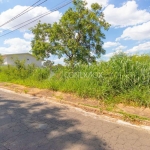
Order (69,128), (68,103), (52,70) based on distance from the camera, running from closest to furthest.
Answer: (69,128) → (68,103) → (52,70)

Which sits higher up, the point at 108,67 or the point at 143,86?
the point at 108,67

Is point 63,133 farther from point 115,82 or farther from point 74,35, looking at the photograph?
point 74,35

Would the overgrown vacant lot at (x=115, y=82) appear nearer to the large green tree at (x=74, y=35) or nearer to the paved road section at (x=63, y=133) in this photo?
the paved road section at (x=63, y=133)

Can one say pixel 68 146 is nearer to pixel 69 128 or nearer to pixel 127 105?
pixel 69 128

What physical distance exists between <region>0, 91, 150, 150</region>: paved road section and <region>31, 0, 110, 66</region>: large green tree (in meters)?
10.5

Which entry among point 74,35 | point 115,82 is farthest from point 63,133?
point 74,35

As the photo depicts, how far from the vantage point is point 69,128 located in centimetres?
337

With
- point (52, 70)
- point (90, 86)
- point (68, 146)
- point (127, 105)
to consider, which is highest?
point (52, 70)

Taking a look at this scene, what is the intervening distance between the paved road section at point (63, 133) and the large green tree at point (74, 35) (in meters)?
10.5

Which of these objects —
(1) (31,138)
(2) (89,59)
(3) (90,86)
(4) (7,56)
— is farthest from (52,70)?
(4) (7,56)

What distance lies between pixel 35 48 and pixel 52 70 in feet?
28.2

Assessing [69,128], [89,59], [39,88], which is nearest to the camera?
[69,128]

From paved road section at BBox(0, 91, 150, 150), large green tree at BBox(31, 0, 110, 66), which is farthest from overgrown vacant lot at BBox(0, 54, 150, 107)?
large green tree at BBox(31, 0, 110, 66)

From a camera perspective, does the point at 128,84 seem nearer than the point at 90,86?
Yes
